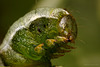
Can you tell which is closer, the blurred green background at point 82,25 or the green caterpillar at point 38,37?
the green caterpillar at point 38,37

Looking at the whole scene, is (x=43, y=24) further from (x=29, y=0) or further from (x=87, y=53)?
(x=87, y=53)

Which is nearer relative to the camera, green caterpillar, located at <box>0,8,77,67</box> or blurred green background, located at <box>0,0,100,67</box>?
green caterpillar, located at <box>0,8,77,67</box>

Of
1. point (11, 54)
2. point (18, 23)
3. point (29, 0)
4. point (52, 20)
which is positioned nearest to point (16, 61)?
point (11, 54)

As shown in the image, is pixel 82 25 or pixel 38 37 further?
pixel 82 25
